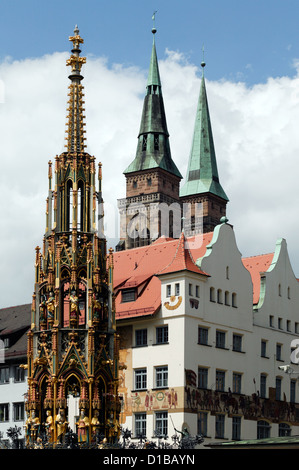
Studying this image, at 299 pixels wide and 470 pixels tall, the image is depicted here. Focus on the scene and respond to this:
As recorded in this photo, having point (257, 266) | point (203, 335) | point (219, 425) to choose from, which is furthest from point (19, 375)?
point (257, 266)

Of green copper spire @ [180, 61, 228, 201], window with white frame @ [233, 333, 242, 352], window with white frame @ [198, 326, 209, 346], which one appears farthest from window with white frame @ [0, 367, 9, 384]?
green copper spire @ [180, 61, 228, 201]

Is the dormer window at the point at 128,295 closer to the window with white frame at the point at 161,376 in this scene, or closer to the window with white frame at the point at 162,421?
the window with white frame at the point at 161,376

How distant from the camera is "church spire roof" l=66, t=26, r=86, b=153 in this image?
142 ft

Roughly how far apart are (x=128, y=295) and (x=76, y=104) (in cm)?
2136

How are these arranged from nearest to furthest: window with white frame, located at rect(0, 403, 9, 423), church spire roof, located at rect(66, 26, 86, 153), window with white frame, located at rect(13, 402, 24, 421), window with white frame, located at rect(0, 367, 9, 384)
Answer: church spire roof, located at rect(66, 26, 86, 153)
window with white frame, located at rect(13, 402, 24, 421)
window with white frame, located at rect(0, 403, 9, 423)
window with white frame, located at rect(0, 367, 9, 384)

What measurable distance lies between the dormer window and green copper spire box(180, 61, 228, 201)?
59.2 metres

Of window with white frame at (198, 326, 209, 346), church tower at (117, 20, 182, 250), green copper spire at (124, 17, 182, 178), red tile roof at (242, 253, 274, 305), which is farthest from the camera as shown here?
green copper spire at (124, 17, 182, 178)

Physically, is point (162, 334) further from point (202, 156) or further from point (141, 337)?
point (202, 156)

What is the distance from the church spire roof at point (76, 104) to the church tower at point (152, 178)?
229 ft

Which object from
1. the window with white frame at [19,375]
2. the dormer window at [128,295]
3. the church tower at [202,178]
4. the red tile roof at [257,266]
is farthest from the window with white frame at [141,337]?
the church tower at [202,178]

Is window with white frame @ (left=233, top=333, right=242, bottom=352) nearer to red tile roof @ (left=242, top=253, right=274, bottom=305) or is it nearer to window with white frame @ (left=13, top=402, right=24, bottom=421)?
red tile roof @ (left=242, top=253, right=274, bottom=305)

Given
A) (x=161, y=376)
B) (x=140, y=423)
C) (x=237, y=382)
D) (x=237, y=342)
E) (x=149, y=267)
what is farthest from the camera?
(x=149, y=267)

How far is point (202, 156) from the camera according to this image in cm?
12138

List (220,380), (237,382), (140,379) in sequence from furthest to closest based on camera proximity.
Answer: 1. (237,382)
2. (220,380)
3. (140,379)
